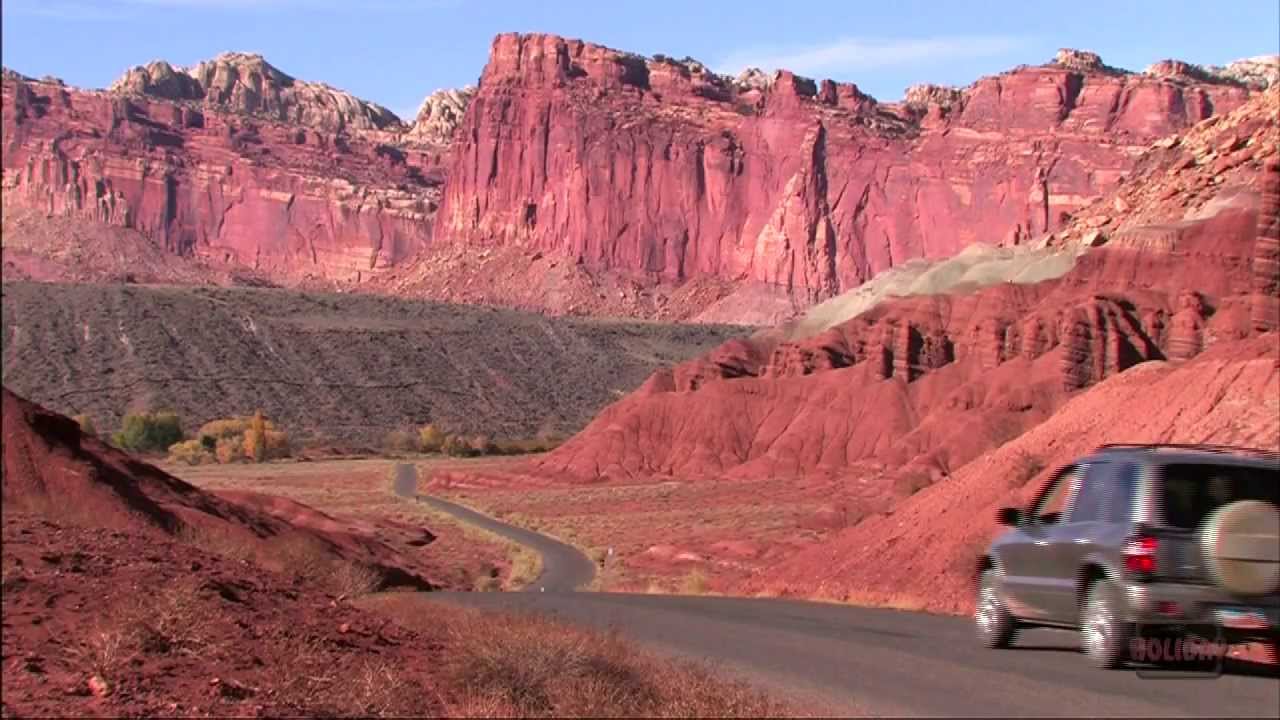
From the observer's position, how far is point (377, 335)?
12875 cm

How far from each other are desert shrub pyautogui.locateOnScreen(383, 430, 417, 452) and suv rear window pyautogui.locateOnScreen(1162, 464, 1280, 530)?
359 feet

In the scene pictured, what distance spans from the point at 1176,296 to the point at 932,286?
3006cm

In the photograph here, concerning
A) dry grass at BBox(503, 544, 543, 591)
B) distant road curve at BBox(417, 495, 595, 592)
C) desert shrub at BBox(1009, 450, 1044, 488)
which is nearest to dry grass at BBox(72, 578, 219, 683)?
desert shrub at BBox(1009, 450, 1044, 488)

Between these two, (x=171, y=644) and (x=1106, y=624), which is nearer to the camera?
(x=1106, y=624)

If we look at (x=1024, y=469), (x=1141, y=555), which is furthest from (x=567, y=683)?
(x=1024, y=469)

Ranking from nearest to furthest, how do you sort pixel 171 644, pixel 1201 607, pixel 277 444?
pixel 1201 607 < pixel 171 644 < pixel 277 444

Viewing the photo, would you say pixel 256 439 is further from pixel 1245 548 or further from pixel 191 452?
pixel 1245 548

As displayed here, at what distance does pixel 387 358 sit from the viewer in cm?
12588

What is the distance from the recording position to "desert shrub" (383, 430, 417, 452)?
11844 cm

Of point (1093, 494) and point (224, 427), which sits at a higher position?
point (1093, 494)

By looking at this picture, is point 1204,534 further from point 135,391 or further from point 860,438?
point 860,438

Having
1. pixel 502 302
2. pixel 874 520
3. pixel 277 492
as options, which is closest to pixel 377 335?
pixel 277 492

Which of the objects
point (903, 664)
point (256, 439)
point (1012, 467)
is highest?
point (1012, 467)

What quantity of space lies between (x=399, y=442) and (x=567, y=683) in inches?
4219
